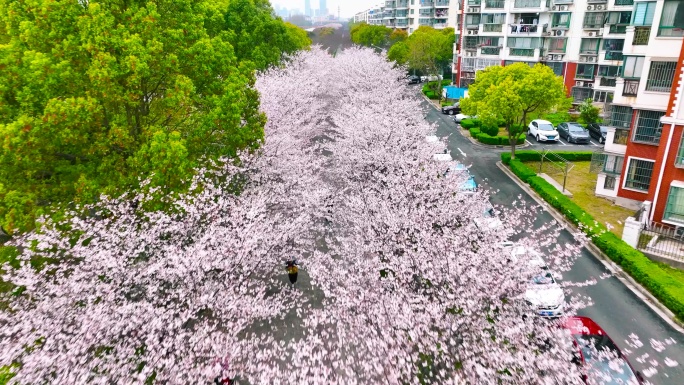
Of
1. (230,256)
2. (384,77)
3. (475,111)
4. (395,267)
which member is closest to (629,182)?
(475,111)

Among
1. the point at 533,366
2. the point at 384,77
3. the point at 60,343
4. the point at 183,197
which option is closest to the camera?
the point at 533,366

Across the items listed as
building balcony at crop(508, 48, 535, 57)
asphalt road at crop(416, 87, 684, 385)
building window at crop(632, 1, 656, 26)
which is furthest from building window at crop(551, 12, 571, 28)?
asphalt road at crop(416, 87, 684, 385)

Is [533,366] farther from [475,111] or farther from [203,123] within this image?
[475,111]

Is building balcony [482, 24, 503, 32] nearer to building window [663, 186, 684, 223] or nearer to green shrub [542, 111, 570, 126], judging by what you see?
green shrub [542, 111, 570, 126]

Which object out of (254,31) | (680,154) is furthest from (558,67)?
(254,31)

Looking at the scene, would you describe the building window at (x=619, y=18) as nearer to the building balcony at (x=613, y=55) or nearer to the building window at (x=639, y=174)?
the building balcony at (x=613, y=55)

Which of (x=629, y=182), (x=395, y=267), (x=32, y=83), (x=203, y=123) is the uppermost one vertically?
(x=32, y=83)
